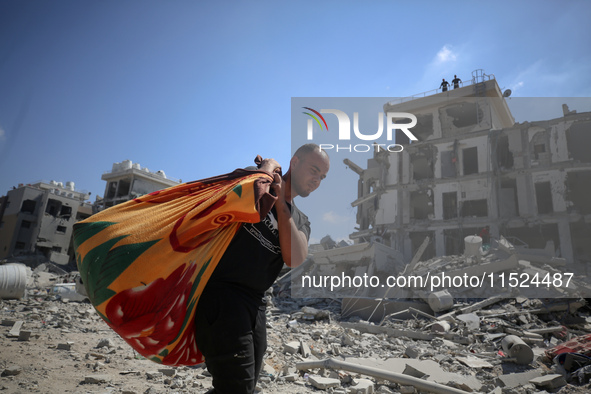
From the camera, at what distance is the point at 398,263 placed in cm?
1925

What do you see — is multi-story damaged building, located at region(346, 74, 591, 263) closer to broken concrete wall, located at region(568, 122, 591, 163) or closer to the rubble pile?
broken concrete wall, located at region(568, 122, 591, 163)

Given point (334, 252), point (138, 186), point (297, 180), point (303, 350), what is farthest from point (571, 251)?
point (138, 186)

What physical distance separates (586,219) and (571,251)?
200cm

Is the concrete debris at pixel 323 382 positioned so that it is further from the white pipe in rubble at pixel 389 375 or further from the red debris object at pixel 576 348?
the red debris object at pixel 576 348

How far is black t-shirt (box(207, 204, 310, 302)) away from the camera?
1548mm

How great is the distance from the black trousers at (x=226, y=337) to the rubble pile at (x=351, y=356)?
6.89 ft

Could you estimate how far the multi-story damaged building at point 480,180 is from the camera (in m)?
20.7

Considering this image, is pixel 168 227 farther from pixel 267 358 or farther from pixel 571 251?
pixel 571 251

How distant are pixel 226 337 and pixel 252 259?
348 millimetres

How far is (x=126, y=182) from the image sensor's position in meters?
42.7


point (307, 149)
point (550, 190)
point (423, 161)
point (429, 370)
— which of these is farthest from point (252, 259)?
point (423, 161)

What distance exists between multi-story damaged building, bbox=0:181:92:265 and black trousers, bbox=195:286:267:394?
141 ft

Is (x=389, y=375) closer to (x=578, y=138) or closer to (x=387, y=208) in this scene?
(x=387, y=208)

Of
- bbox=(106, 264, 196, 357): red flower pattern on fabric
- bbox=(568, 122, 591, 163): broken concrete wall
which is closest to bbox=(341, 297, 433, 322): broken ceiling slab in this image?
bbox=(106, 264, 196, 357): red flower pattern on fabric
